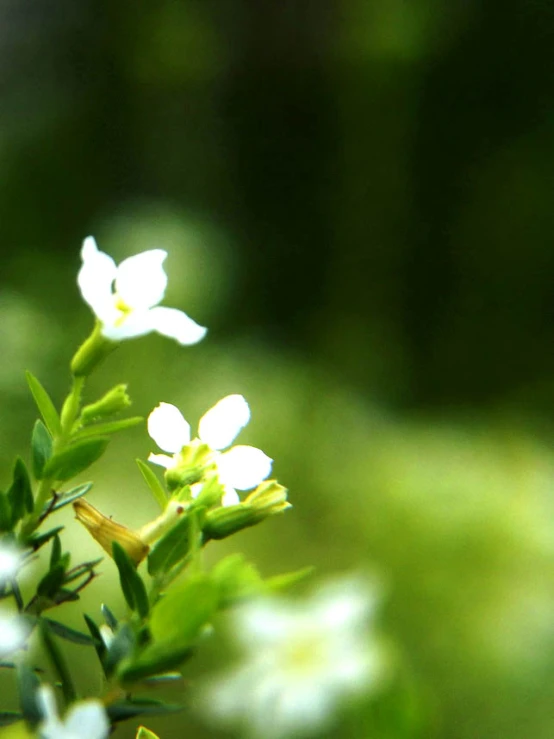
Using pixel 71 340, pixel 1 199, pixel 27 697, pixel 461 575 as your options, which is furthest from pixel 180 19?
pixel 27 697

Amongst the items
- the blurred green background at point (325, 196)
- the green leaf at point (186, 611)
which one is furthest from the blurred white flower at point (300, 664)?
the blurred green background at point (325, 196)

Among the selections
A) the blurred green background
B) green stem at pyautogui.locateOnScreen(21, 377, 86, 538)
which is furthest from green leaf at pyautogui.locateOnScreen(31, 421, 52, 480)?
the blurred green background

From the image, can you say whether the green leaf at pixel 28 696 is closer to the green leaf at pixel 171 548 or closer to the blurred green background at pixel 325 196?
the green leaf at pixel 171 548

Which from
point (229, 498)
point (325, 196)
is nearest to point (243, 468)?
point (229, 498)

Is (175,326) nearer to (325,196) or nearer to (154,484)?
(154,484)

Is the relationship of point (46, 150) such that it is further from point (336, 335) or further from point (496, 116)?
point (496, 116)
